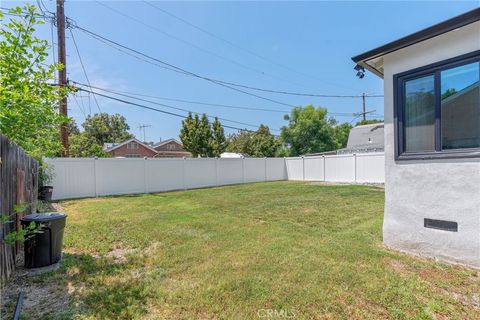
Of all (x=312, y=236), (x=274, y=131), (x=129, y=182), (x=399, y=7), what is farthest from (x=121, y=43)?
(x=274, y=131)

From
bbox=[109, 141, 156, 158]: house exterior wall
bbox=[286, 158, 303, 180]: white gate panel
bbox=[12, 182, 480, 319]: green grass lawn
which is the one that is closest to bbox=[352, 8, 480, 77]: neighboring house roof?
bbox=[12, 182, 480, 319]: green grass lawn

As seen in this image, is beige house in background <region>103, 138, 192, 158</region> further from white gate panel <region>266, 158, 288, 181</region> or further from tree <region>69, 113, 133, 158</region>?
white gate panel <region>266, 158, 288, 181</region>

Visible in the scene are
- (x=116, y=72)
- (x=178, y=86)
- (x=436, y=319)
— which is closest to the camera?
(x=436, y=319)

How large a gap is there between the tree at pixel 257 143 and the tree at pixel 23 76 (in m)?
28.0

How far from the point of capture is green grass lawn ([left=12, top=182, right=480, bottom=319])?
2537mm

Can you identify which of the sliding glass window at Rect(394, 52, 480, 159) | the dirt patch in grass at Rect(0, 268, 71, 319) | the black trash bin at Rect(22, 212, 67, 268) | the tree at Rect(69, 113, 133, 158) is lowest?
the dirt patch in grass at Rect(0, 268, 71, 319)

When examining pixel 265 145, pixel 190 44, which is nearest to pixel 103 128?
pixel 265 145

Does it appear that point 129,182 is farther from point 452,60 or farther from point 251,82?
point 452,60

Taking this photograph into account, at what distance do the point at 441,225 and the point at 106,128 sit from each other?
149ft

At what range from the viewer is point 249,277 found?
322 centimetres

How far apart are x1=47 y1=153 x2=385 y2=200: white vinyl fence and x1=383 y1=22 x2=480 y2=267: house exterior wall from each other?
36.6ft

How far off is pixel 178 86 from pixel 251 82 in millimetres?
5639

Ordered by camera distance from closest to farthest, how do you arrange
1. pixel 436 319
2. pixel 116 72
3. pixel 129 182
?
pixel 436 319 → pixel 129 182 → pixel 116 72

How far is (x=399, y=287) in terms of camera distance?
291cm
